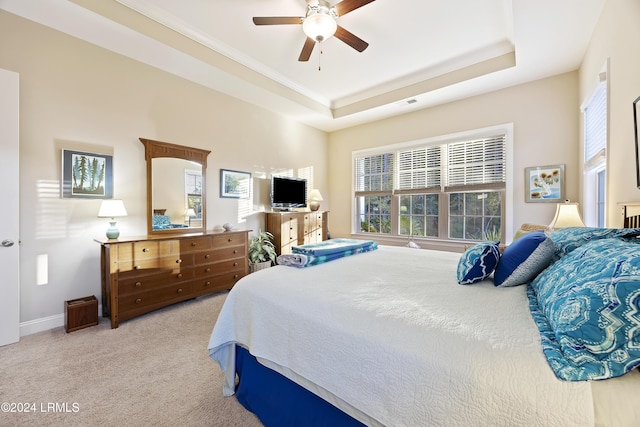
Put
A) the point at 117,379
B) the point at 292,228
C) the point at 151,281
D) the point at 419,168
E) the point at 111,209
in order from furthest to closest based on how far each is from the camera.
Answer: the point at 419,168 → the point at 292,228 → the point at 151,281 → the point at 111,209 → the point at 117,379

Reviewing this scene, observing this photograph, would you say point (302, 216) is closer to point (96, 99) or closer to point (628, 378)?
point (96, 99)

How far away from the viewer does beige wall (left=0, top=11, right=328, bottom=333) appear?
259 centimetres

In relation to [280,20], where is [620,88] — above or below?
below

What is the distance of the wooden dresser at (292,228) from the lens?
4621mm

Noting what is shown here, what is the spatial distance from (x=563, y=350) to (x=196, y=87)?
Result: 4.55 m

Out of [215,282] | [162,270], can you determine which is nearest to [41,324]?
[162,270]

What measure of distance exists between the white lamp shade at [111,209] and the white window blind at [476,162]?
4.71 meters

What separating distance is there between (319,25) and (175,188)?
2.65m

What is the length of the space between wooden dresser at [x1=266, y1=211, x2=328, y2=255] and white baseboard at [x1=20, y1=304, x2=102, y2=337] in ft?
9.04

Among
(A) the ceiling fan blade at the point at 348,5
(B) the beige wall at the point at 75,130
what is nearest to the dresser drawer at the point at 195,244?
(B) the beige wall at the point at 75,130

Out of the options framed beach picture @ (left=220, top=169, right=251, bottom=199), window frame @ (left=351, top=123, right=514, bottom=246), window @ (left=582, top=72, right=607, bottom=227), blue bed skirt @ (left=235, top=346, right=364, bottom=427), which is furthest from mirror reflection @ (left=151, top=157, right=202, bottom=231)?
window @ (left=582, top=72, right=607, bottom=227)

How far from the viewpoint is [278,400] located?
1.39m

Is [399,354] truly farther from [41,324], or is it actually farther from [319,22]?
[41,324]

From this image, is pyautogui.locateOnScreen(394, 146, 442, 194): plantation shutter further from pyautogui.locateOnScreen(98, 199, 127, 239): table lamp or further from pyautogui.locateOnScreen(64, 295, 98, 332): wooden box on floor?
pyautogui.locateOnScreen(64, 295, 98, 332): wooden box on floor
